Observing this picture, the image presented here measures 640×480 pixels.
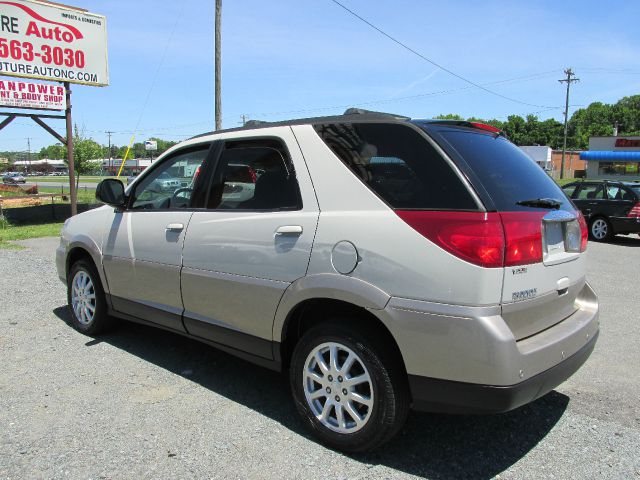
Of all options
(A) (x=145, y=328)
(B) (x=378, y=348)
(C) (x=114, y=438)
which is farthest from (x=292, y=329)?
(A) (x=145, y=328)

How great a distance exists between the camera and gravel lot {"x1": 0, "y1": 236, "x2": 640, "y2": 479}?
113 inches

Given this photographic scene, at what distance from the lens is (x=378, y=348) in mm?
2773

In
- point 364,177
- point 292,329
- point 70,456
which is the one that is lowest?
point 70,456

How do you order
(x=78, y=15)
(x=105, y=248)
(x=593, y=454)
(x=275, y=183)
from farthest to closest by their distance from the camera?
(x=78, y=15) < (x=105, y=248) < (x=275, y=183) < (x=593, y=454)

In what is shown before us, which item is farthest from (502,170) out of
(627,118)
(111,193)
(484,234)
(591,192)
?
(627,118)

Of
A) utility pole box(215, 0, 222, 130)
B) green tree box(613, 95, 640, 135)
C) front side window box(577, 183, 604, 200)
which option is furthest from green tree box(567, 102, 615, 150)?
utility pole box(215, 0, 222, 130)

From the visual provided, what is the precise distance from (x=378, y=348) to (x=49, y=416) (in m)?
2.30

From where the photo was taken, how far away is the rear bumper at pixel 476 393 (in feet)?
8.18

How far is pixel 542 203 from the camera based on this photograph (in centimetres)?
283

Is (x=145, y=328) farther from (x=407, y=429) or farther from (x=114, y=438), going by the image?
(x=407, y=429)

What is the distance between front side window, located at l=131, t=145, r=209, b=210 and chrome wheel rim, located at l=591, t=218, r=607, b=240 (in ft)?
39.2

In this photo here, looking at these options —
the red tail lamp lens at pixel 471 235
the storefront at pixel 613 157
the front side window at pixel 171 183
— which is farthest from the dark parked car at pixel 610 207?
the storefront at pixel 613 157

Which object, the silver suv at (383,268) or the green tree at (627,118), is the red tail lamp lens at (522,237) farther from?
the green tree at (627,118)

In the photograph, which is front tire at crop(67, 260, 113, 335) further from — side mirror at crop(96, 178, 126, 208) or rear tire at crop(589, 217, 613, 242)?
rear tire at crop(589, 217, 613, 242)
